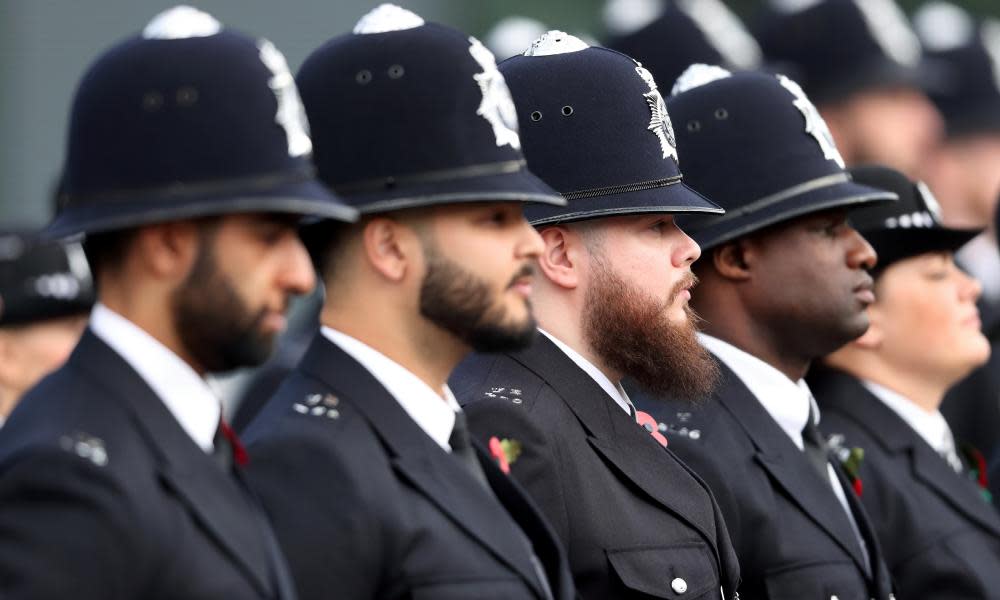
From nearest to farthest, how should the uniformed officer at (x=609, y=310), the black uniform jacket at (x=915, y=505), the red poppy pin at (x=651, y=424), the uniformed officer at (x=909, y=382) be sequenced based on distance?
the uniformed officer at (x=609, y=310), the red poppy pin at (x=651, y=424), the black uniform jacket at (x=915, y=505), the uniformed officer at (x=909, y=382)

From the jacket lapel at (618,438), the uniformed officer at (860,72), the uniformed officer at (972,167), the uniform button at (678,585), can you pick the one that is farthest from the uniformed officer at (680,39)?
the uniform button at (678,585)

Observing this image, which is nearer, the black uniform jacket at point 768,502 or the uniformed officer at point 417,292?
the uniformed officer at point 417,292

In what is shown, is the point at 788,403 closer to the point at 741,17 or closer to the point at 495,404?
the point at 495,404

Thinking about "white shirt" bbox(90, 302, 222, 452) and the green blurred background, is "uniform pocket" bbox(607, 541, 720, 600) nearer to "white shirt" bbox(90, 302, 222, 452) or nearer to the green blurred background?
"white shirt" bbox(90, 302, 222, 452)

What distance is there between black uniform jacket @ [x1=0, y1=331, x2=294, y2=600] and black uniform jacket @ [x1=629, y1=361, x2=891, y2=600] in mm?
2030

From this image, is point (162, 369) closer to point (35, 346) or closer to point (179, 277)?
point (179, 277)

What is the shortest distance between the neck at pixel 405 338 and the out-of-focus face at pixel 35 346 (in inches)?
103

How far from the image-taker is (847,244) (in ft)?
19.5

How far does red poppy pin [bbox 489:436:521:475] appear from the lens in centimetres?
469

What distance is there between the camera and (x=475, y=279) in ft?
13.7

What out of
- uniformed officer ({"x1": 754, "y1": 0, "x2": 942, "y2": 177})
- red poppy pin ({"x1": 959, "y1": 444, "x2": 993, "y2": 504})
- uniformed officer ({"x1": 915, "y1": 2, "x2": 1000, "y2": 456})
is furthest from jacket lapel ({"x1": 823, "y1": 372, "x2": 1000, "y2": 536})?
uniformed officer ({"x1": 754, "y1": 0, "x2": 942, "y2": 177})

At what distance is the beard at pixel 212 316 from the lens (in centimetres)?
363

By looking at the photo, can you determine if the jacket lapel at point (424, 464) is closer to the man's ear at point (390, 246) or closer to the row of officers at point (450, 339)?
the row of officers at point (450, 339)

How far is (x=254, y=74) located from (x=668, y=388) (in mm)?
1801
